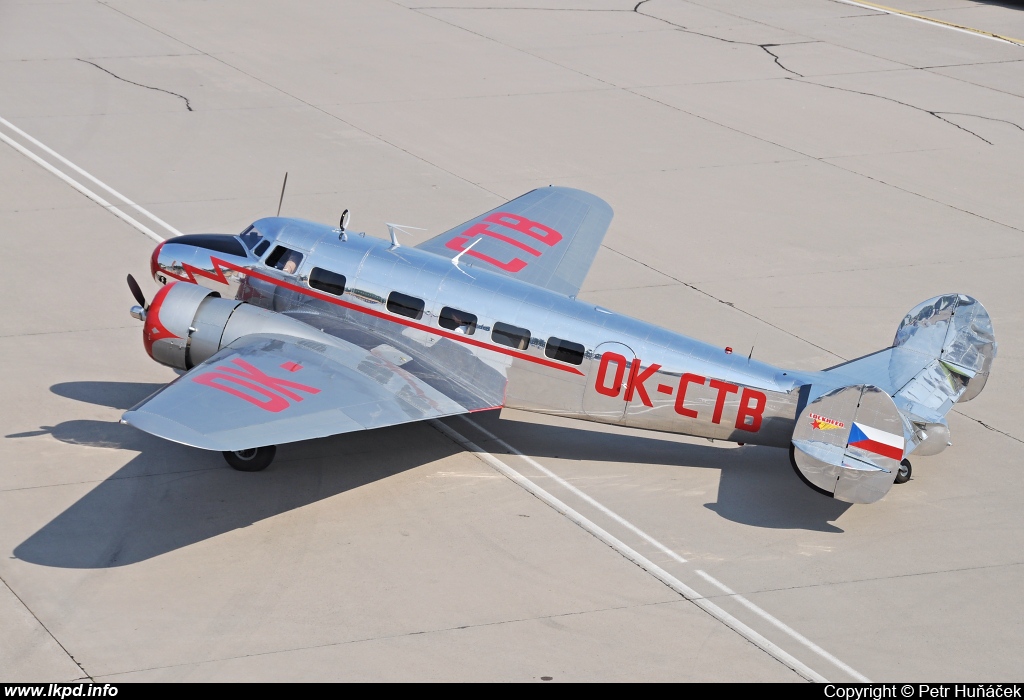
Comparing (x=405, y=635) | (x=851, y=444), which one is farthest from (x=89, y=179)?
(x=851, y=444)

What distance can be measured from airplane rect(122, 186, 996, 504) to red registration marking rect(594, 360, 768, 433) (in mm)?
19

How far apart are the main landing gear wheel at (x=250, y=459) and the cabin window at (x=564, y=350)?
4018 millimetres

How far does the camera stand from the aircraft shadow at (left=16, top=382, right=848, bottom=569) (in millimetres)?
14820

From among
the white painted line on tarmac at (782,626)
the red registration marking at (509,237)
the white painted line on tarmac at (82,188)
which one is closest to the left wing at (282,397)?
the red registration marking at (509,237)

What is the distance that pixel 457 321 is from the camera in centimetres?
1739

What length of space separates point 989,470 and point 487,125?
17.6 metres

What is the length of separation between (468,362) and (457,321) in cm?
61

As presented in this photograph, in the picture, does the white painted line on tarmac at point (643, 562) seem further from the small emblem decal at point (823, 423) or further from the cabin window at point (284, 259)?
the cabin window at point (284, 259)

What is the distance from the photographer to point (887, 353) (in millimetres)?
17094

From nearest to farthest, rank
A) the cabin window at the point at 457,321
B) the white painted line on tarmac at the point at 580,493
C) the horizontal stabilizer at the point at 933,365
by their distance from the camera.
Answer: the white painted line on tarmac at the point at 580,493 < the horizontal stabilizer at the point at 933,365 < the cabin window at the point at 457,321

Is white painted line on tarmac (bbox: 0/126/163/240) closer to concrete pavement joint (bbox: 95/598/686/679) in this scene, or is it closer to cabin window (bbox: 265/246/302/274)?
cabin window (bbox: 265/246/302/274)

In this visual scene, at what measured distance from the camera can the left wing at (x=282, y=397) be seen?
14.2 metres

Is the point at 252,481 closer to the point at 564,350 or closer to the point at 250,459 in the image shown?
the point at 250,459
